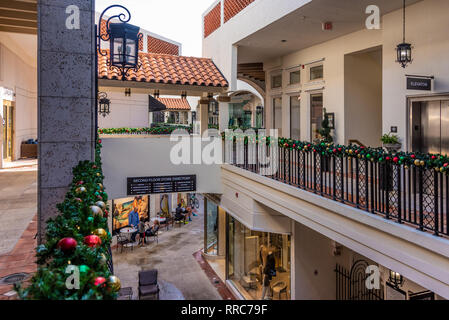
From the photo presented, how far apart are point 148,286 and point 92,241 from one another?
892 centimetres

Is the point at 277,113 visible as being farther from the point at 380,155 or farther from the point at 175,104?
the point at 175,104

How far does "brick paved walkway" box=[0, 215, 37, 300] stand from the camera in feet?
12.5

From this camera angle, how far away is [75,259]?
1895 mm

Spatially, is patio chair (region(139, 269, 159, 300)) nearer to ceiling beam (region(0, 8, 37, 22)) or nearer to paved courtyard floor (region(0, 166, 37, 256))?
paved courtyard floor (region(0, 166, 37, 256))

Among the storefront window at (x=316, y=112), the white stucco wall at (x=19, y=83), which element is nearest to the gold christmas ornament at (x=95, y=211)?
the storefront window at (x=316, y=112)

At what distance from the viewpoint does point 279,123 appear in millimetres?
14758

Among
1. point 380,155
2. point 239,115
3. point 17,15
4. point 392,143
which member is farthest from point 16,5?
point 239,115

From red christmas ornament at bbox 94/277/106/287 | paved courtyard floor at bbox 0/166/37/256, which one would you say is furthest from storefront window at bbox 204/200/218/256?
red christmas ornament at bbox 94/277/106/287

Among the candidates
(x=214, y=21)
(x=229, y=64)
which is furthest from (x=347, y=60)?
(x=214, y=21)

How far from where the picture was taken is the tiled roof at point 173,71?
34.6 ft

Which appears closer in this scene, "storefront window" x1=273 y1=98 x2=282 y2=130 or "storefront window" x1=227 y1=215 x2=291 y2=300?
"storefront window" x1=227 y1=215 x2=291 y2=300

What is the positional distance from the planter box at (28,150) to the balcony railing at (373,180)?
10685mm

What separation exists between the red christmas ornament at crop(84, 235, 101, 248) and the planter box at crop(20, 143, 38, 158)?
16.4 meters
